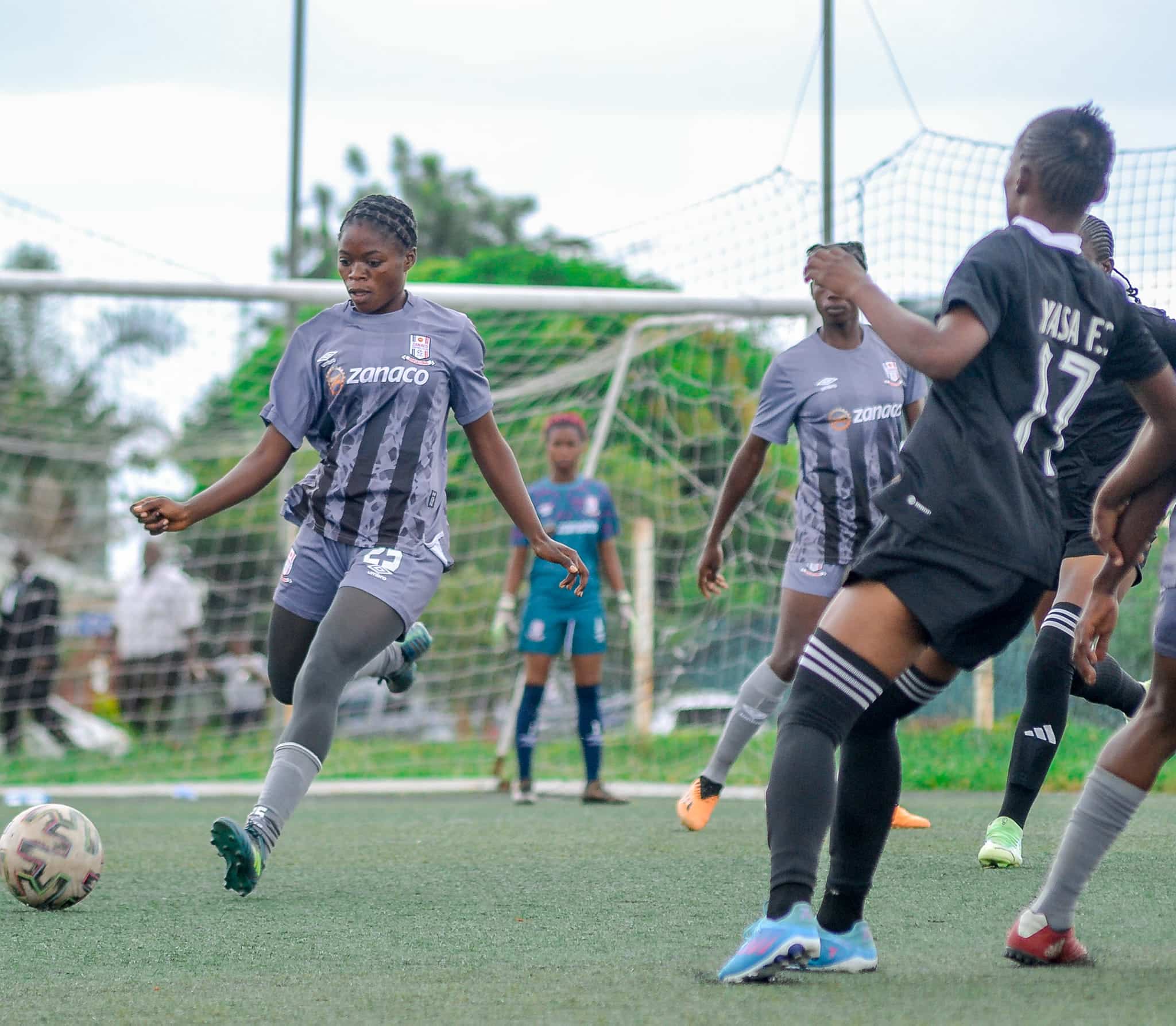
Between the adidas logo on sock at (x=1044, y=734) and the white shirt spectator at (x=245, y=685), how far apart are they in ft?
25.5

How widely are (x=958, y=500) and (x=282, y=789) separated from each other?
2312 mm

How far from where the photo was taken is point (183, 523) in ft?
14.8

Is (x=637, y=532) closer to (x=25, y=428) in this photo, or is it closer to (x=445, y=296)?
(x=445, y=296)

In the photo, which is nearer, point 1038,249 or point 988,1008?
point 988,1008

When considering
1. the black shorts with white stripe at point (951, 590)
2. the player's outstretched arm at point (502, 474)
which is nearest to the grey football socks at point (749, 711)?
the player's outstretched arm at point (502, 474)

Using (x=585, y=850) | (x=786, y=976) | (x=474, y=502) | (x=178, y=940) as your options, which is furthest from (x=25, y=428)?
(x=786, y=976)

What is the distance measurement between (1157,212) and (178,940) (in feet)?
24.5

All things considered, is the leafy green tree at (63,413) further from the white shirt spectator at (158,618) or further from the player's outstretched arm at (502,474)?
the player's outstretched arm at (502,474)

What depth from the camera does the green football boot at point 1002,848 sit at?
4941 mm

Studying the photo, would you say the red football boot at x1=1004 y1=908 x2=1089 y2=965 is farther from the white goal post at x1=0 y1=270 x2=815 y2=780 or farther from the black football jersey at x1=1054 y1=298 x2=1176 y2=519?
the white goal post at x1=0 y1=270 x2=815 y2=780

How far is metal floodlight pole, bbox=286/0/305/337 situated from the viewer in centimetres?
1413

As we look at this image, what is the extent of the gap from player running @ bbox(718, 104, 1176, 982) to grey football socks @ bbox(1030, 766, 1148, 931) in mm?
394

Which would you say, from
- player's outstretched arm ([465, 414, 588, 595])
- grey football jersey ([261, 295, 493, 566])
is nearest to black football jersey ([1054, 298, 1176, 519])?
player's outstretched arm ([465, 414, 588, 595])

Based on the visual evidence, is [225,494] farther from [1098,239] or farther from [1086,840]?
[1098,239]
